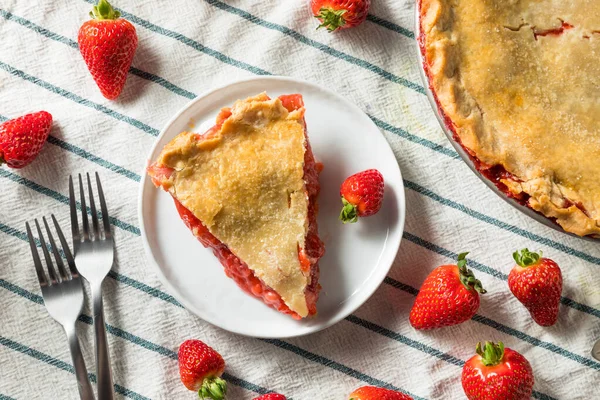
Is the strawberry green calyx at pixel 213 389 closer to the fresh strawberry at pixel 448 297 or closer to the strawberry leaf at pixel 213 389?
the strawberry leaf at pixel 213 389

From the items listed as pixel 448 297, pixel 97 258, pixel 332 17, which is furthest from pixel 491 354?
pixel 97 258

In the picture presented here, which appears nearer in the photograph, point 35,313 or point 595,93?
point 595,93

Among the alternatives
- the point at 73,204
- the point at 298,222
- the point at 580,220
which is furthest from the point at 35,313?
the point at 580,220

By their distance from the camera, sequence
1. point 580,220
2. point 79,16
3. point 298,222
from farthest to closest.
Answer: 1. point 79,16
2. point 298,222
3. point 580,220

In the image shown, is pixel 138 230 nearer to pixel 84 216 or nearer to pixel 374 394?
pixel 84 216

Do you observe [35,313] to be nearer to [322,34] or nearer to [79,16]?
[79,16]
